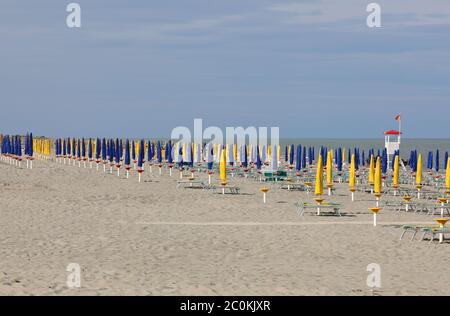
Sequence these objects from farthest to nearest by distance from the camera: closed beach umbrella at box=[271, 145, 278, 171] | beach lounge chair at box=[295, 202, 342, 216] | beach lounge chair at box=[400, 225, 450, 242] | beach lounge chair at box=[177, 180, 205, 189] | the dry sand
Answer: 1. closed beach umbrella at box=[271, 145, 278, 171]
2. beach lounge chair at box=[177, 180, 205, 189]
3. beach lounge chair at box=[295, 202, 342, 216]
4. beach lounge chair at box=[400, 225, 450, 242]
5. the dry sand

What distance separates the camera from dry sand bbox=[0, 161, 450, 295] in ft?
31.2

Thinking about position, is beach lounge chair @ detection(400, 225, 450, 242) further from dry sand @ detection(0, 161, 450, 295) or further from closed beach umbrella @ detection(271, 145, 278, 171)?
closed beach umbrella @ detection(271, 145, 278, 171)

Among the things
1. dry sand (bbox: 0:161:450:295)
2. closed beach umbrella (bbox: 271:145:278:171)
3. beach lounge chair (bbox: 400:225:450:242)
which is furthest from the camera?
closed beach umbrella (bbox: 271:145:278:171)

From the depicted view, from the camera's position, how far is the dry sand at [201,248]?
951cm

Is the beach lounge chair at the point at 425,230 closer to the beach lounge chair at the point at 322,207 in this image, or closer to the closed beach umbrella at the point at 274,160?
the beach lounge chair at the point at 322,207

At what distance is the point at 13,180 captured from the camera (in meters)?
28.1

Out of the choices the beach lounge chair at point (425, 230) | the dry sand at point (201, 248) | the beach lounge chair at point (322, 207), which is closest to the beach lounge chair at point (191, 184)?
the dry sand at point (201, 248)

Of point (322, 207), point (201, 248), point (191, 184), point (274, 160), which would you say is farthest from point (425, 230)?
point (274, 160)

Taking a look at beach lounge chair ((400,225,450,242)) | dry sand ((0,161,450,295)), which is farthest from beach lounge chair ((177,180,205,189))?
beach lounge chair ((400,225,450,242))

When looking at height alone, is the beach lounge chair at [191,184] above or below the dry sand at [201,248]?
below

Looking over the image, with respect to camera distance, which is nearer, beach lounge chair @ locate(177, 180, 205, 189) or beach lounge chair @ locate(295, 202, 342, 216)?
beach lounge chair @ locate(295, 202, 342, 216)
